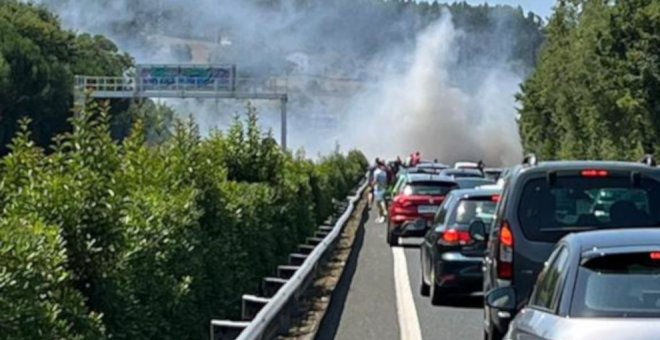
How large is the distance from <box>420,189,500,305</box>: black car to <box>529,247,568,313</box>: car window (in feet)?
29.4

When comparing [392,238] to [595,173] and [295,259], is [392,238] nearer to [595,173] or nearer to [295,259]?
[295,259]

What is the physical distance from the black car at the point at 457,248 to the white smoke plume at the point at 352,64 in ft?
237

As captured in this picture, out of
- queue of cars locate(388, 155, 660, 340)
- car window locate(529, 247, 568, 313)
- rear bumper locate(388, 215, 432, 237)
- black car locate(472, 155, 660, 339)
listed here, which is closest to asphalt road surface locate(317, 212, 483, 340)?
queue of cars locate(388, 155, 660, 340)

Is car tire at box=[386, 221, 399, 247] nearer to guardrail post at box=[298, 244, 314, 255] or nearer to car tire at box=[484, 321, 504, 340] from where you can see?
guardrail post at box=[298, 244, 314, 255]

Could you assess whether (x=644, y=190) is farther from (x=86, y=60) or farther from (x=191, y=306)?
(x=86, y=60)

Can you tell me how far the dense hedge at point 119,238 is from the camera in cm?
764

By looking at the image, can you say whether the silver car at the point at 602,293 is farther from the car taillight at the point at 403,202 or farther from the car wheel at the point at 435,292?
the car taillight at the point at 403,202

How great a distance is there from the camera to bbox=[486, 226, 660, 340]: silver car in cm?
663

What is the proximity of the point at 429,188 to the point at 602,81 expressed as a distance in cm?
4600

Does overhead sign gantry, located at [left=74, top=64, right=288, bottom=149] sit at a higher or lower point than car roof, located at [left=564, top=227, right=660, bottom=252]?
higher

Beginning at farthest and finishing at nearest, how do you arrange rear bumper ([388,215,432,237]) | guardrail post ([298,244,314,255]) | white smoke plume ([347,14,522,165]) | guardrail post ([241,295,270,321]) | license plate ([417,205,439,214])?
white smoke plume ([347,14,522,165]) < license plate ([417,205,439,214]) < rear bumper ([388,215,432,237]) < guardrail post ([298,244,314,255]) < guardrail post ([241,295,270,321])

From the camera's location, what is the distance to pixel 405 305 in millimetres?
18922

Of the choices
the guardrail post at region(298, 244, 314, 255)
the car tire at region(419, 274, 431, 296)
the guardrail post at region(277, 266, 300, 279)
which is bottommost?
the car tire at region(419, 274, 431, 296)

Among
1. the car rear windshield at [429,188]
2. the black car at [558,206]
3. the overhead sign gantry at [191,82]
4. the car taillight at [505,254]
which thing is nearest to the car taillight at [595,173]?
the black car at [558,206]
